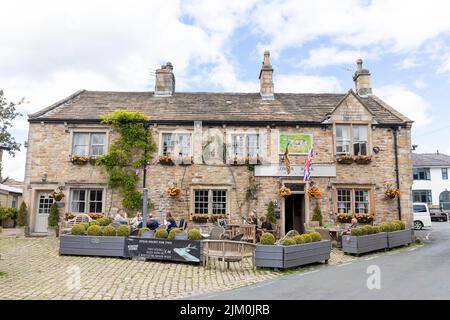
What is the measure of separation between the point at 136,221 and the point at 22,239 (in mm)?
5421

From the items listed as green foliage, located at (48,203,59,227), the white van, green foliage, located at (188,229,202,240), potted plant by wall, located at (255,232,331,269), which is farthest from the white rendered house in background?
green foliage, located at (48,203,59,227)

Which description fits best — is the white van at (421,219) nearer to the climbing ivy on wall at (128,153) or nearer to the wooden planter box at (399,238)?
the wooden planter box at (399,238)

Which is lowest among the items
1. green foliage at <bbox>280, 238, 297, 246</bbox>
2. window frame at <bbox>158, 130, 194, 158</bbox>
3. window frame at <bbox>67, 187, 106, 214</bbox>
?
green foliage at <bbox>280, 238, 297, 246</bbox>

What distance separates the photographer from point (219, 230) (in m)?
11.9

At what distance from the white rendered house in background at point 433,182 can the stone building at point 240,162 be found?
3125cm

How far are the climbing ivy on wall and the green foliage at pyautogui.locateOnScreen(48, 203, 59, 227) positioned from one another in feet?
9.08

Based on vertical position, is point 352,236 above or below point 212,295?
above

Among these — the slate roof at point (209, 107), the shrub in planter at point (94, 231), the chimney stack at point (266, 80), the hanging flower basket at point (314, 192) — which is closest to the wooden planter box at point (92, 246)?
the shrub in planter at point (94, 231)

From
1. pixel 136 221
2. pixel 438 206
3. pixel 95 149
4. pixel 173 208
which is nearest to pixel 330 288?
pixel 136 221

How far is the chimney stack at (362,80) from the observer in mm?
20250

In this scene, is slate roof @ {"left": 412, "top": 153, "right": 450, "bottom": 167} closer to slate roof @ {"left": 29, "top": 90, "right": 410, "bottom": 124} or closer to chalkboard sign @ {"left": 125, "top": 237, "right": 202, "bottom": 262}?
slate roof @ {"left": 29, "top": 90, "right": 410, "bottom": 124}

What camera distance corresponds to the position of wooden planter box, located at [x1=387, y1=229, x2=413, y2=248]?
13638 millimetres
